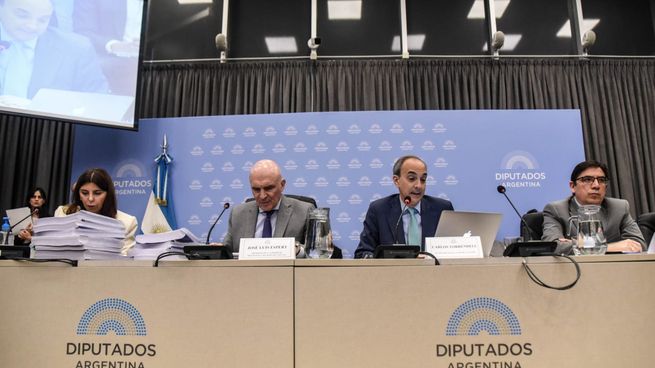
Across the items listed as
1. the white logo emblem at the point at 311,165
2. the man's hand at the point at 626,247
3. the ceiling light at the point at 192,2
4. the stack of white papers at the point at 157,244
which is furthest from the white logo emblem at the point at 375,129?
the stack of white papers at the point at 157,244

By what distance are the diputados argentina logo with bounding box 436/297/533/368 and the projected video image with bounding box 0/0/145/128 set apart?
346cm

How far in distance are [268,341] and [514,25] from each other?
480cm

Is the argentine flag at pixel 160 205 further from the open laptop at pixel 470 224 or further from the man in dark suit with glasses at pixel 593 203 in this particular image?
the man in dark suit with glasses at pixel 593 203

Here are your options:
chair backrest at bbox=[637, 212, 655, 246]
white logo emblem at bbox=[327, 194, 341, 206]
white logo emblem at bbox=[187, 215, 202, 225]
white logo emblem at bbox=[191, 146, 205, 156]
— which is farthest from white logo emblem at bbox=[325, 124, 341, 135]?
chair backrest at bbox=[637, 212, 655, 246]

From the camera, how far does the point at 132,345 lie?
1.13m

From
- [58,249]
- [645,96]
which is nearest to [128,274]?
[58,249]

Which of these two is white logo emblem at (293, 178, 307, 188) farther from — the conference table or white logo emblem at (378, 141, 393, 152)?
the conference table

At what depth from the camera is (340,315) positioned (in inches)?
44.1

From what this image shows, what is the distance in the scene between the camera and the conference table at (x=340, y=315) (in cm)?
110

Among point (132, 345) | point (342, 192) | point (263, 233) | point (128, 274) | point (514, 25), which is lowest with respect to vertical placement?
point (132, 345)

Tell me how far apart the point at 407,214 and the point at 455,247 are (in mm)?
963

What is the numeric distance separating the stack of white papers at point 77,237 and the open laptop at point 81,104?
2.69m

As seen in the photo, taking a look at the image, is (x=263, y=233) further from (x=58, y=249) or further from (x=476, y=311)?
(x=476, y=311)

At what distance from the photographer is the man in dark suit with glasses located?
2.27 metres
